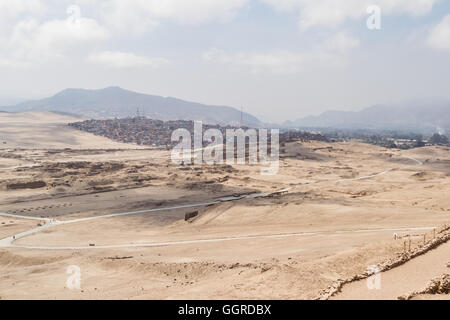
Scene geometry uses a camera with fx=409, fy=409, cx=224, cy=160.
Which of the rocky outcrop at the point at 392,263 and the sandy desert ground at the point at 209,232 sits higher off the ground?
the rocky outcrop at the point at 392,263

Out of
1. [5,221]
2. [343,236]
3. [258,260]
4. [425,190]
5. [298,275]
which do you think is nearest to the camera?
[298,275]

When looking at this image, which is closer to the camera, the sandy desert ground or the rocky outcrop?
the rocky outcrop

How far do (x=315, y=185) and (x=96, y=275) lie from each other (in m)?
49.2

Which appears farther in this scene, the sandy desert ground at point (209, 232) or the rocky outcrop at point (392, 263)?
the sandy desert ground at point (209, 232)

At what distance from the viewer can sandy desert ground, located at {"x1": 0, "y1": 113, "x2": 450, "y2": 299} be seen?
65.0 feet

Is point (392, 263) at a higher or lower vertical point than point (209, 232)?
higher

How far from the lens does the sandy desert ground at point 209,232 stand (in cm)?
1980

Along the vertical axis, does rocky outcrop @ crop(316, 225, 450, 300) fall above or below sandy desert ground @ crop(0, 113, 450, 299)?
above

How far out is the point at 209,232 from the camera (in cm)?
3619

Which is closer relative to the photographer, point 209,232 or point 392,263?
point 392,263

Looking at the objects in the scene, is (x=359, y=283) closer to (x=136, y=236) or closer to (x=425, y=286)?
(x=425, y=286)

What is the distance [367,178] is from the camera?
76.5 meters

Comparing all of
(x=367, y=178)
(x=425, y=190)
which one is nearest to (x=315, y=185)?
(x=367, y=178)
